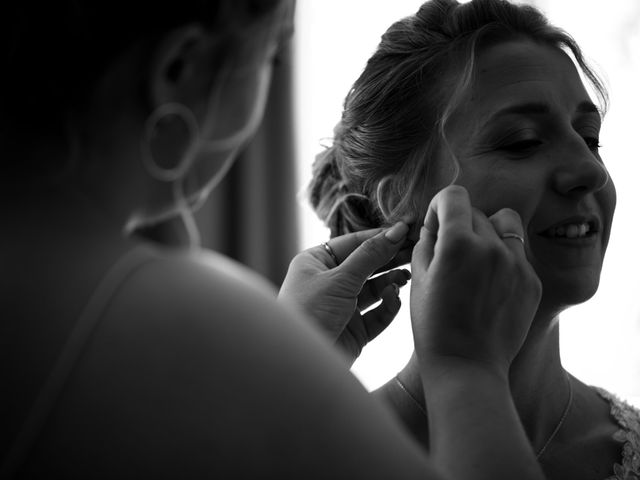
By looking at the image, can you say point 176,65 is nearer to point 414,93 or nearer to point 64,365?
point 64,365

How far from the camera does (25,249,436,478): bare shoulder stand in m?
0.37

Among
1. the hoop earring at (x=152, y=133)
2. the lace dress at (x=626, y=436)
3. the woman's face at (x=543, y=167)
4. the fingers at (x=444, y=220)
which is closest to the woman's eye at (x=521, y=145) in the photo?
the woman's face at (x=543, y=167)

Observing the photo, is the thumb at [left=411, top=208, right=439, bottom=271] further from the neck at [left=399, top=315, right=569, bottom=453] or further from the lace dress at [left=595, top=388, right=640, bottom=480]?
the lace dress at [left=595, top=388, right=640, bottom=480]

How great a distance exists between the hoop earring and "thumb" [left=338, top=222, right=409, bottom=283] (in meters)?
0.70

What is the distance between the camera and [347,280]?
115 centimetres

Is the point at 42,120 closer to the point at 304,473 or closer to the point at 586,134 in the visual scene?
the point at 304,473

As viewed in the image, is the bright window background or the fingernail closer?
the fingernail

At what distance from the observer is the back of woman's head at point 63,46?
420mm

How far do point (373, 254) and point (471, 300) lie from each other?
0.45 meters

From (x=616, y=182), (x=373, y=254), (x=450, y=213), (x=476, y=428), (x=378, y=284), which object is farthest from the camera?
(x=616, y=182)

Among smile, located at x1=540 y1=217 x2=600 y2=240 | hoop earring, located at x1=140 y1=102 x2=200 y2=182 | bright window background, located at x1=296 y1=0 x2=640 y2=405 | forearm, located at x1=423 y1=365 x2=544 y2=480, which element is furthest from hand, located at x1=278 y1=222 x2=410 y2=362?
bright window background, located at x1=296 y1=0 x2=640 y2=405

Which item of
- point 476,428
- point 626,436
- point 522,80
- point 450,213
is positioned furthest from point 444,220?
point 626,436

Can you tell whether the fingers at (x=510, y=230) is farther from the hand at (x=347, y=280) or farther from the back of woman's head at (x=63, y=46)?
the back of woman's head at (x=63, y=46)

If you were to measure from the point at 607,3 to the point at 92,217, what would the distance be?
80.6 inches
